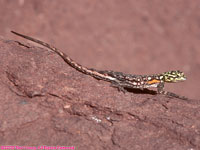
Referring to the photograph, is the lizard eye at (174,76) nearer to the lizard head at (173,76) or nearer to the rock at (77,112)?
the lizard head at (173,76)

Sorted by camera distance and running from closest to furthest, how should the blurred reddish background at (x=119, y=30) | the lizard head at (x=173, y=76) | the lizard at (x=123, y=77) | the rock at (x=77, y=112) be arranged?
the rock at (x=77, y=112), the lizard at (x=123, y=77), the lizard head at (x=173, y=76), the blurred reddish background at (x=119, y=30)

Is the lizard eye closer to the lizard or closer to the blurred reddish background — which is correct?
the lizard

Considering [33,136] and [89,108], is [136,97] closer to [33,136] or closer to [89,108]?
[89,108]

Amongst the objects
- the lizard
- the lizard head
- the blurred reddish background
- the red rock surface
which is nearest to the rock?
the red rock surface

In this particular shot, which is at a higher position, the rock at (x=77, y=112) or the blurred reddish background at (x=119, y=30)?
the blurred reddish background at (x=119, y=30)

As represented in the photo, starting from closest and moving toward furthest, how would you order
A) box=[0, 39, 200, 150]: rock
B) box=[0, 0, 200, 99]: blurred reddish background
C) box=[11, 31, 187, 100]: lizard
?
box=[0, 39, 200, 150]: rock
box=[11, 31, 187, 100]: lizard
box=[0, 0, 200, 99]: blurred reddish background

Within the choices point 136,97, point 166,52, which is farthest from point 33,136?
point 166,52

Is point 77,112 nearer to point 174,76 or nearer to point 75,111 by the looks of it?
point 75,111

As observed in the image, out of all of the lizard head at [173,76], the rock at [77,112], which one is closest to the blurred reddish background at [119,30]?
the lizard head at [173,76]

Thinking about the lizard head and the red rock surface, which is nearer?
the red rock surface

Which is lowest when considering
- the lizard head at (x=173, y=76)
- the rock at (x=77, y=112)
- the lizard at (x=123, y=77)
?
the rock at (x=77, y=112)

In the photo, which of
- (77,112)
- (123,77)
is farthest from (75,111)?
(123,77)
